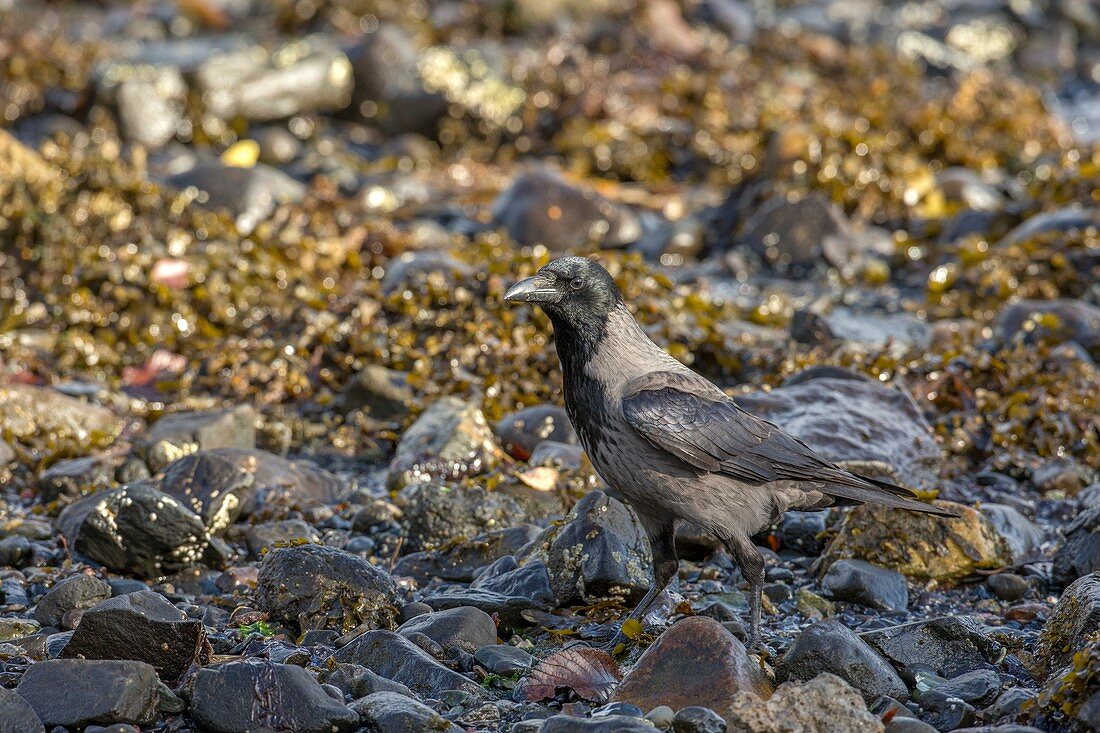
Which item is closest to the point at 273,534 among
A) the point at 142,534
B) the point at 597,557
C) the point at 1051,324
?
the point at 142,534

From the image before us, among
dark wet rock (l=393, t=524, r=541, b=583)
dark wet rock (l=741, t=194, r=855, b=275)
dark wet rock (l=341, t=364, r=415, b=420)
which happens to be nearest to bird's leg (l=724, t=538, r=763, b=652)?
dark wet rock (l=393, t=524, r=541, b=583)

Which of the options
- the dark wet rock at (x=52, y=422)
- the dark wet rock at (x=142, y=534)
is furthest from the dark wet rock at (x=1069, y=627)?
the dark wet rock at (x=52, y=422)

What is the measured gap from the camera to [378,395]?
7633 mm

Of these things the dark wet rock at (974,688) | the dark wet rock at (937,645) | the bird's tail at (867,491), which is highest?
the bird's tail at (867,491)

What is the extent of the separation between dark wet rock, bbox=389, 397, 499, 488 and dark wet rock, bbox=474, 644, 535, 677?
1995 millimetres

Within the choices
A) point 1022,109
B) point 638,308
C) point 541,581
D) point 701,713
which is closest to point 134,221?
point 638,308

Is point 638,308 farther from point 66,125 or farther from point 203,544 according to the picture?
point 66,125

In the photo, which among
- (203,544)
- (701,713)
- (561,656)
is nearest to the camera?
(701,713)

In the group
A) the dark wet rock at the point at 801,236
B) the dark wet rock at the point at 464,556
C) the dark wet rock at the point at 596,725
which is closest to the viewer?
the dark wet rock at the point at 596,725

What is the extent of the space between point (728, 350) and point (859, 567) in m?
2.95

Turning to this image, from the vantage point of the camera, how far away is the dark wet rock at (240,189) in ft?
33.4

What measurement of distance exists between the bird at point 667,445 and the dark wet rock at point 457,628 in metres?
0.62

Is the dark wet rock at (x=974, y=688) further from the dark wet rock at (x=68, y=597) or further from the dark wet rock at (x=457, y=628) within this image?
the dark wet rock at (x=68, y=597)

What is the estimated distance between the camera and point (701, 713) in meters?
3.97
